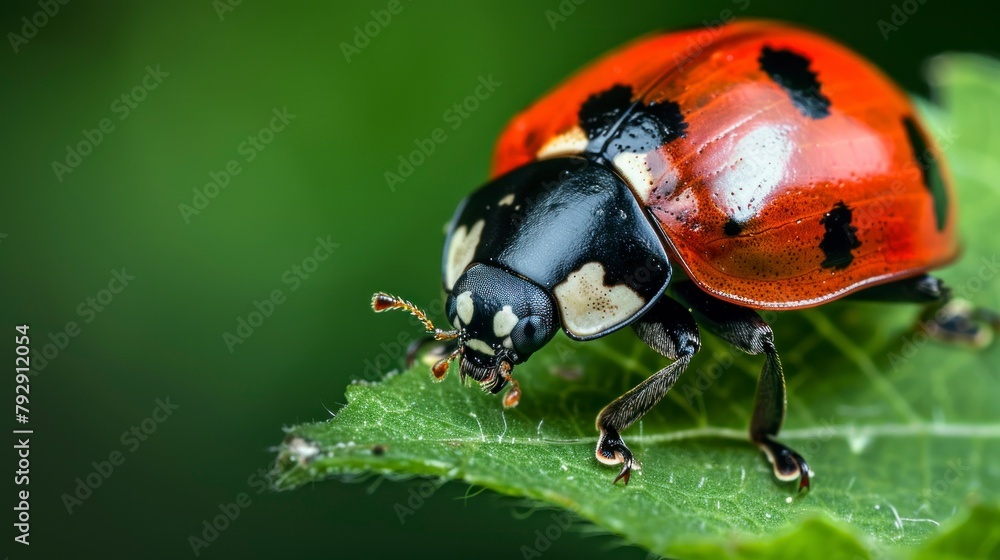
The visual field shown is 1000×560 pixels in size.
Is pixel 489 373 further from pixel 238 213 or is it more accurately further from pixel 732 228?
pixel 238 213

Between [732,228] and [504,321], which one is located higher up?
[504,321]

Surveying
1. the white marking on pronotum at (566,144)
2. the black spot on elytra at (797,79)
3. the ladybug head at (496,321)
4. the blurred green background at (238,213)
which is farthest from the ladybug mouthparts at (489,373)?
the blurred green background at (238,213)

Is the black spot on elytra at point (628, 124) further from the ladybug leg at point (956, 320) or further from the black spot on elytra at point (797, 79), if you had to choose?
the ladybug leg at point (956, 320)

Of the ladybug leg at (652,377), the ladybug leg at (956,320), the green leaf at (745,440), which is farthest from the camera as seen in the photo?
the ladybug leg at (956,320)

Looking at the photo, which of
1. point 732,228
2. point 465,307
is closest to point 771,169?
point 732,228

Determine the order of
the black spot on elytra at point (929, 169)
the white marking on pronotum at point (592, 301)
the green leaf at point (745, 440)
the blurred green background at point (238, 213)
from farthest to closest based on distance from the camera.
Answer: the blurred green background at point (238, 213) → the black spot on elytra at point (929, 169) → the white marking on pronotum at point (592, 301) → the green leaf at point (745, 440)

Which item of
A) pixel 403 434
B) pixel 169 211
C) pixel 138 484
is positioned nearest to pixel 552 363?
pixel 403 434
